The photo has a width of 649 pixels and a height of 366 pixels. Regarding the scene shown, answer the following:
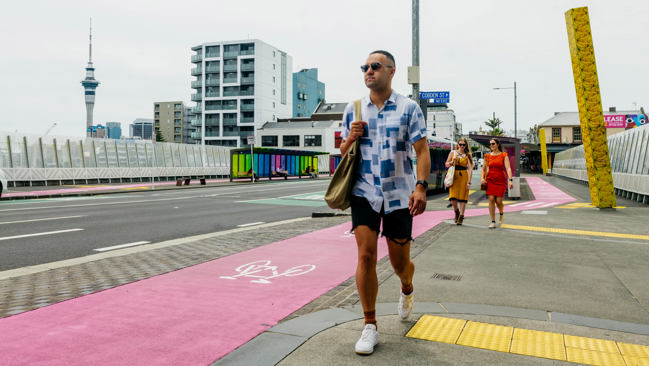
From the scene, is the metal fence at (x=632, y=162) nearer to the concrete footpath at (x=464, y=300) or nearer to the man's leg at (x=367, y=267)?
the concrete footpath at (x=464, y=300)

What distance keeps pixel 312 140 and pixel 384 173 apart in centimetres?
7925

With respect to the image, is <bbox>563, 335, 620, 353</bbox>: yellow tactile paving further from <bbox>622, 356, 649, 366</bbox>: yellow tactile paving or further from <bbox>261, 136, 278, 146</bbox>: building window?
<bbox>261, 136, 278, 146</bbox>: building window

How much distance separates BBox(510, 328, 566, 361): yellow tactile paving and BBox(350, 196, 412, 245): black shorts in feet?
3.19

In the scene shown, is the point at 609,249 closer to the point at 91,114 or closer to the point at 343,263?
the point at 343,263

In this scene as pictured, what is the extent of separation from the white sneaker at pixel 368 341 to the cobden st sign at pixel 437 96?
9.70 metres

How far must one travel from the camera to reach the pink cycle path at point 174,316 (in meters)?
2.93

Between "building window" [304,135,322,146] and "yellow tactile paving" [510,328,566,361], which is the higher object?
"building window" [304,135,322,146]

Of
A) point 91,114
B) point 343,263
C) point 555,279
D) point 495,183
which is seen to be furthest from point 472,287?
point 91,114

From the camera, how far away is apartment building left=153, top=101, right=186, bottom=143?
5817 inches

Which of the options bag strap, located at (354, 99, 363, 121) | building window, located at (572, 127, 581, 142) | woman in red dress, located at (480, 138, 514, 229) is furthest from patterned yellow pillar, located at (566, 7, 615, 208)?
building window, located at (572, 127, 581, 142)

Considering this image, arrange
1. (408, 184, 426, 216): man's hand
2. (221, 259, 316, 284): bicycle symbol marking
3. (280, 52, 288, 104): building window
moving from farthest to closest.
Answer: (280, 52, 288, 104): building window → (221, 259, 316, 284): bicycle symbol marking → (408, 184, 426, 216): man's hand

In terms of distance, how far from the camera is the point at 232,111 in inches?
3583

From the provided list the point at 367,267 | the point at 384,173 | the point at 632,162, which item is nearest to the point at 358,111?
the point at 384,173

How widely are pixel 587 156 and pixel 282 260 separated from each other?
11.2 m
